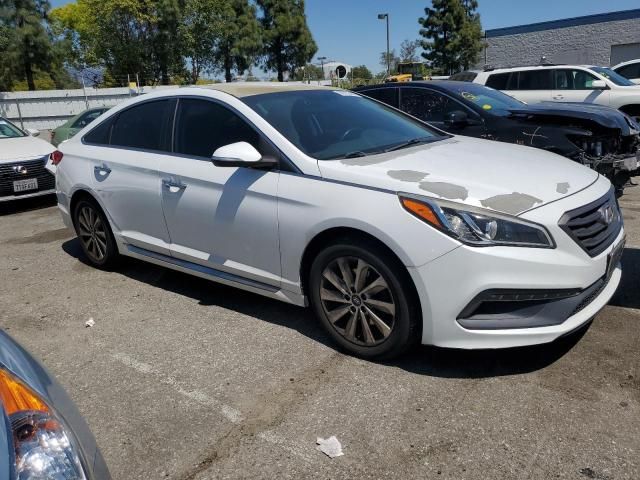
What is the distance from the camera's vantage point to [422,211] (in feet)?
9.64

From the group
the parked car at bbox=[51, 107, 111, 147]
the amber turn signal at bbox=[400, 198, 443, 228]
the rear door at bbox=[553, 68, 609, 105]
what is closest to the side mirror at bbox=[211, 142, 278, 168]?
the amber turn signal at bbox=[400, 198, 443, 228]

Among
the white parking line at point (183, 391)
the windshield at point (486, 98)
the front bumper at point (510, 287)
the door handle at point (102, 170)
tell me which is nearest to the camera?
the front bumper at point (510, 287)

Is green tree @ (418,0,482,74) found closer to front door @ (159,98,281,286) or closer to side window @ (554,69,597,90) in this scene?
side window @ (554,69,597,90)

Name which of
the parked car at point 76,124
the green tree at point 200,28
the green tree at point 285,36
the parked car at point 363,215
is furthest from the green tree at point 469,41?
the parked car at point 363,215

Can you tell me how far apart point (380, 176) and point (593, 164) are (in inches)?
148

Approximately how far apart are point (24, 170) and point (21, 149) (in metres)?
0.54

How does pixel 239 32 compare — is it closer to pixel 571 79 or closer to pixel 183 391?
pixel 571 79

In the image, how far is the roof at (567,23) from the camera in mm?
34688

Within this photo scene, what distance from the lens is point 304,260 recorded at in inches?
137

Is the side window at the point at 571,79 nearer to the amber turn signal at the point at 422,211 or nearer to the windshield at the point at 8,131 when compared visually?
the amber turn signal at the point at 422,211

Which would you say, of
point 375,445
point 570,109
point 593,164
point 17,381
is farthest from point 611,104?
point 17,381

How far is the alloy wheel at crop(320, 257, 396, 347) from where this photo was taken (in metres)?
3.16

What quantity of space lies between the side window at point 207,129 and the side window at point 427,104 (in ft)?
12.1

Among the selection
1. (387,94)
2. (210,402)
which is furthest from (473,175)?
(387,94)
